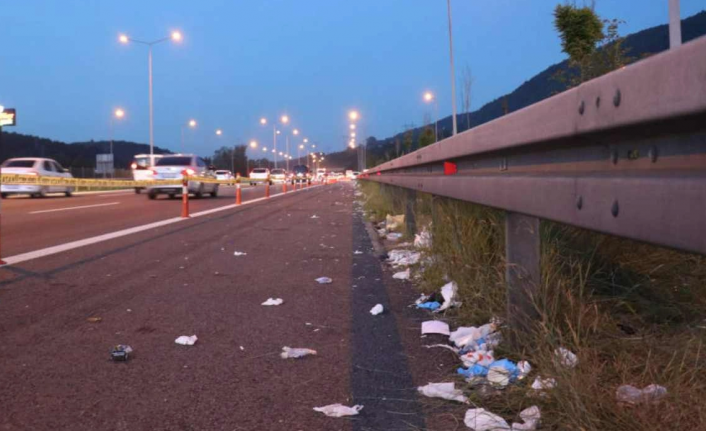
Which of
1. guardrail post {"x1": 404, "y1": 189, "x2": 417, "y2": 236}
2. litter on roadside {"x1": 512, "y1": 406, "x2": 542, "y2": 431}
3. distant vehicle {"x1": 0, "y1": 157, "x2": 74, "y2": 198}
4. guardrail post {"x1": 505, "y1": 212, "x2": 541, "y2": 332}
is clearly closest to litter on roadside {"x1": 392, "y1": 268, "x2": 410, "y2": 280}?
guardrail post {"x1": 404, "y1": 189, "x2": 417, "y2": 236}

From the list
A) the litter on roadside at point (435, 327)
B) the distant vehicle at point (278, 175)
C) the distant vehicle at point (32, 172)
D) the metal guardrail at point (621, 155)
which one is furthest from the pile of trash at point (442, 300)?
the distant vehicle at point (278, 175)

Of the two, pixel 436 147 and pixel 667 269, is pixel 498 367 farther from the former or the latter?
pixel 436 147

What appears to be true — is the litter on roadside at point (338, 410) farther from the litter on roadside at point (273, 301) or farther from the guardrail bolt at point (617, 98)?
the litter on roadside at point (273, 301)

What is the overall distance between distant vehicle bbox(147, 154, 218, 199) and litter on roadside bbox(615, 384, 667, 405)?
2485 centimetres

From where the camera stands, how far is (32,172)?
30.6 metres

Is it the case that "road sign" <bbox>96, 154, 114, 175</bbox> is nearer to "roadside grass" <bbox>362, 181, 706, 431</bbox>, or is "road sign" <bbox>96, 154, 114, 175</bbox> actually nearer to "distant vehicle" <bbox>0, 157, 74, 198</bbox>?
"distant vehicle" <bbox>0, 157, 74, 198</bbox>

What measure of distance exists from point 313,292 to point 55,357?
2.76 meters

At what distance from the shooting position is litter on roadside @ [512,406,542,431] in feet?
10.4

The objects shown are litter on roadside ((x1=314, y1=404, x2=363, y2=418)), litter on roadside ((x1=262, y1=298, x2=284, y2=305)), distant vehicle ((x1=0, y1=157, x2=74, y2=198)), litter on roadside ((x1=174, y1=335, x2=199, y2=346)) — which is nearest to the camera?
litter on roadside ((x1=314, y1=404, x2=363, y2=418))

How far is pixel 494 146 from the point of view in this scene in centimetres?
438

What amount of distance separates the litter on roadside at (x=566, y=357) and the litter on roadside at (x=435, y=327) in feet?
4.92

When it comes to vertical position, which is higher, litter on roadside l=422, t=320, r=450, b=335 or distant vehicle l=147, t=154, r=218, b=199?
distant vehicle l=147, t=154, r=218, b=199

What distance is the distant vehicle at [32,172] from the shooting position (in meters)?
29.7

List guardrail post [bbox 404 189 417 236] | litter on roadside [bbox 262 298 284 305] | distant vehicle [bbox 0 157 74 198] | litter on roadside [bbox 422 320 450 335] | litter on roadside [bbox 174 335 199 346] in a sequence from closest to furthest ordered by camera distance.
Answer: litter on roadside [bbox 174 335 199 346], litter on roadside [bbox 422 320 450 335], litter on roadside [bbox 262 298 284 305], guardrail post [bbox 404 189 417 236], distant vehicle [bbox 0 157 74 198]
